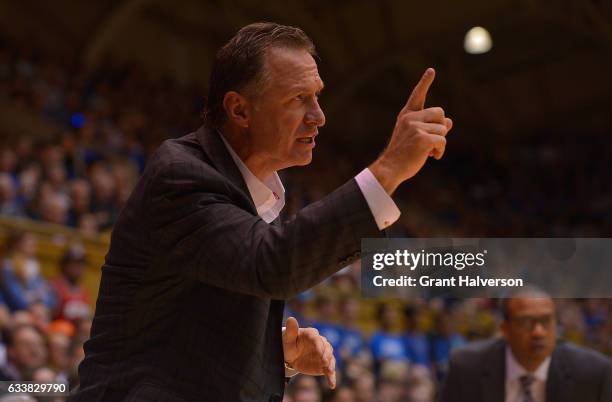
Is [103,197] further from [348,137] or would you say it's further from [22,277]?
[348,137]

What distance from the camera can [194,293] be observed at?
133 cm

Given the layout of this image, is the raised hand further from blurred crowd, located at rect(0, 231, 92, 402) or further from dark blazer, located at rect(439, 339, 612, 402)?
blurred crowd, located at rect(0, 231, 92, 402)

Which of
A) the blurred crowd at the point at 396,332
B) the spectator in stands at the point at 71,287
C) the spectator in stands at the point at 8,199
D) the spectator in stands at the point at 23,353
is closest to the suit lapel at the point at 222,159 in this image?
the blurred crowd at the point at 396,332

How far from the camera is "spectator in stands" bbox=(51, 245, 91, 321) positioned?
185 inches

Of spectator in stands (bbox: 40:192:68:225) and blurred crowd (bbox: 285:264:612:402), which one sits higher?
spectator in stands (bbox: 40:192:68:225)

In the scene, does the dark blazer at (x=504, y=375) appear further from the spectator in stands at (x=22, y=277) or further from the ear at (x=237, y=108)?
the spectator in stands at (x=22, y=277)

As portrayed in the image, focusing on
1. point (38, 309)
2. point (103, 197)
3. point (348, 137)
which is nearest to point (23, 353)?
point (38, 309)

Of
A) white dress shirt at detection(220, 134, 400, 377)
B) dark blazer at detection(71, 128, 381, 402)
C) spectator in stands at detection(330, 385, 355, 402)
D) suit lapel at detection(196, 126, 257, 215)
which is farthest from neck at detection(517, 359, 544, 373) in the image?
suit lapel at detection(196, 126, 257, 215)

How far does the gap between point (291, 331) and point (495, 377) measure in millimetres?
1144

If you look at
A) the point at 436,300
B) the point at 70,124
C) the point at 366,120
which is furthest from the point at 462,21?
the point at 436,300

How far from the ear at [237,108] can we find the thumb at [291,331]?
1.17 ft

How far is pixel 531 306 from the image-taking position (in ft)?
7.64

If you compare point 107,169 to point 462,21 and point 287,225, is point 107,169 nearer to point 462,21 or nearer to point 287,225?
point 462,21

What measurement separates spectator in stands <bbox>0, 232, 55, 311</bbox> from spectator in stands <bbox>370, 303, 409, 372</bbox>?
79.1 inches
